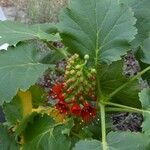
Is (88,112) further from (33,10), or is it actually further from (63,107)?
(33,10)

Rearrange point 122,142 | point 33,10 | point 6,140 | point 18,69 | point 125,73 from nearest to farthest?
point 122,142 → point 18,69 → point 6,140 → point 125,73 → point 33,10

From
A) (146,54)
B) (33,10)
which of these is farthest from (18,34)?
(33,10)

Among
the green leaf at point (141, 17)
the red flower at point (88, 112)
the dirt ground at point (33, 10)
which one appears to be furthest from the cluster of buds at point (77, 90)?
the dirt ground at point (33, 10)

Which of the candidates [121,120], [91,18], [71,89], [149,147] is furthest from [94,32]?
[121,120]

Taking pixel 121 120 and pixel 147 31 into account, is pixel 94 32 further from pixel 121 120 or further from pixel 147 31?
pixel 121 120

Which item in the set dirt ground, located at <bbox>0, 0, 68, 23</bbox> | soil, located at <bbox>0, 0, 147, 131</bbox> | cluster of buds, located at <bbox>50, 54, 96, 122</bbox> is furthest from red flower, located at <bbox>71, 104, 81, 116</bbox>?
dirt ground, located at <bbox>0, 0, 68, 23</bbox>

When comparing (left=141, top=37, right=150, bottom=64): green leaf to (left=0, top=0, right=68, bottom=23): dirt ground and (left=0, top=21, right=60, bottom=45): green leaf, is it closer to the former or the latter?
(left=0, top=21, right=60, bottom=45): green leaf
